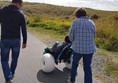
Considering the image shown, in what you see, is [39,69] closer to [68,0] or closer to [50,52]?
[50,52]

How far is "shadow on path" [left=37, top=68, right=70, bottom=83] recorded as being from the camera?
8.72 m

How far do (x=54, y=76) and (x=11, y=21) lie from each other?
215cm

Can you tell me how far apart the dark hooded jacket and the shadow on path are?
151 centimetres

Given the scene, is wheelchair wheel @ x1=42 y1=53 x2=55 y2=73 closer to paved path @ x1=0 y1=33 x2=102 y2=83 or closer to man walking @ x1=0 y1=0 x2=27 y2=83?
paved path @ x1=0 y1=33 x2=102 y2=83

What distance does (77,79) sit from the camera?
9008mm

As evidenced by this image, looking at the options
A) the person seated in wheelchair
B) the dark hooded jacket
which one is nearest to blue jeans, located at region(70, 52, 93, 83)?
the person seated in wheelchair

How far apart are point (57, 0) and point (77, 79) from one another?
129735 millimetres

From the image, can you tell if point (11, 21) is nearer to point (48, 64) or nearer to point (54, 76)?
point (48, 64)

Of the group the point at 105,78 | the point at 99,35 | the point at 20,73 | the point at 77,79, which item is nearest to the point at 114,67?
the point at 105,78

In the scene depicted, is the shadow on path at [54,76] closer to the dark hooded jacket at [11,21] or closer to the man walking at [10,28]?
the man walking at [10,28]

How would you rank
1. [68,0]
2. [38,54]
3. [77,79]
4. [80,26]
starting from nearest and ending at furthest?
[80,26] < [77,79] < [38,54] < [68,0]

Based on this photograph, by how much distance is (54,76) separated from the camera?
9109 mm

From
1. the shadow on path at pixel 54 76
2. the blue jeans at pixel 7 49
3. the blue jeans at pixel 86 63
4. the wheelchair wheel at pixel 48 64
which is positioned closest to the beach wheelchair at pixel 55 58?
the wheelchair wheel at pixel 48 64

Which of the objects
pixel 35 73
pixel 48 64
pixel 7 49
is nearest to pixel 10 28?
pixel 7 49
